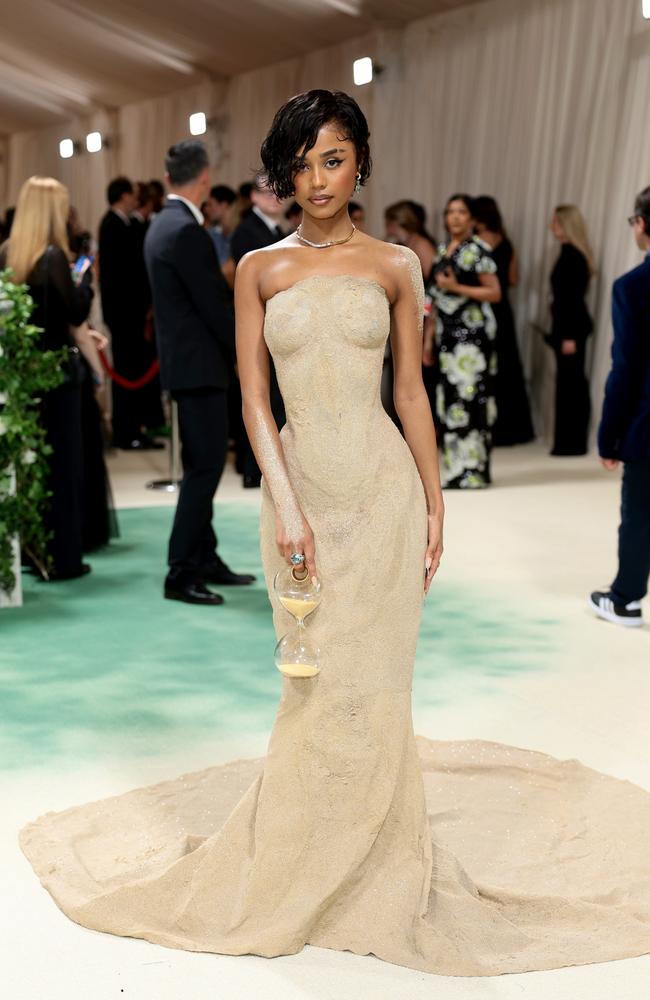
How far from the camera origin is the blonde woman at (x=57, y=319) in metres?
5.72

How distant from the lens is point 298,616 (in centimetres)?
269

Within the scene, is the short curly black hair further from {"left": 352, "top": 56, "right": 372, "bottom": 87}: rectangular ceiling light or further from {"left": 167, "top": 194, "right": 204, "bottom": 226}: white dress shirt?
{"left": 352, "top": 56, "right": 372, "bottom": 87}: rectangular ceiling light

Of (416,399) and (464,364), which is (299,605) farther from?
(464,364)

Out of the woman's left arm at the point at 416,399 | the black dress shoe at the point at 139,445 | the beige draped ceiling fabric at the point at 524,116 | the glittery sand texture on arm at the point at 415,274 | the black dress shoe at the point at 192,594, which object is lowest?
the black dress shoe at the point at 139,445

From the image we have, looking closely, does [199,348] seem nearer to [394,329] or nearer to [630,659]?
[630,659]

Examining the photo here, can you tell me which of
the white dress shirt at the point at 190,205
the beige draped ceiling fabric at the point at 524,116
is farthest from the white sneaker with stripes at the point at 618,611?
the beige draped ceiling fabric at the point at 524,116

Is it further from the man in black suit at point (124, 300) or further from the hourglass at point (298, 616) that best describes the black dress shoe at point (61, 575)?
the man in black suit at point (124, 300)

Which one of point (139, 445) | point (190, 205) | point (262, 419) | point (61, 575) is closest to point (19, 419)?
point (61, 575)

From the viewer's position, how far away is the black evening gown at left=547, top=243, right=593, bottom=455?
9688 millimetres

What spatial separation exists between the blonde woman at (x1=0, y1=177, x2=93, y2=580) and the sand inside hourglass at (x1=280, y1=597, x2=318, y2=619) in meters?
3.27

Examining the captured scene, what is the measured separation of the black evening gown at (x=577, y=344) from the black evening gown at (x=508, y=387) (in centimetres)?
56

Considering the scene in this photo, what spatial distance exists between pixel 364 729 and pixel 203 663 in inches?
81.1

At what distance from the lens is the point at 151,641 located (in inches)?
198

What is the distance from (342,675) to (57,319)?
11.5 ft
